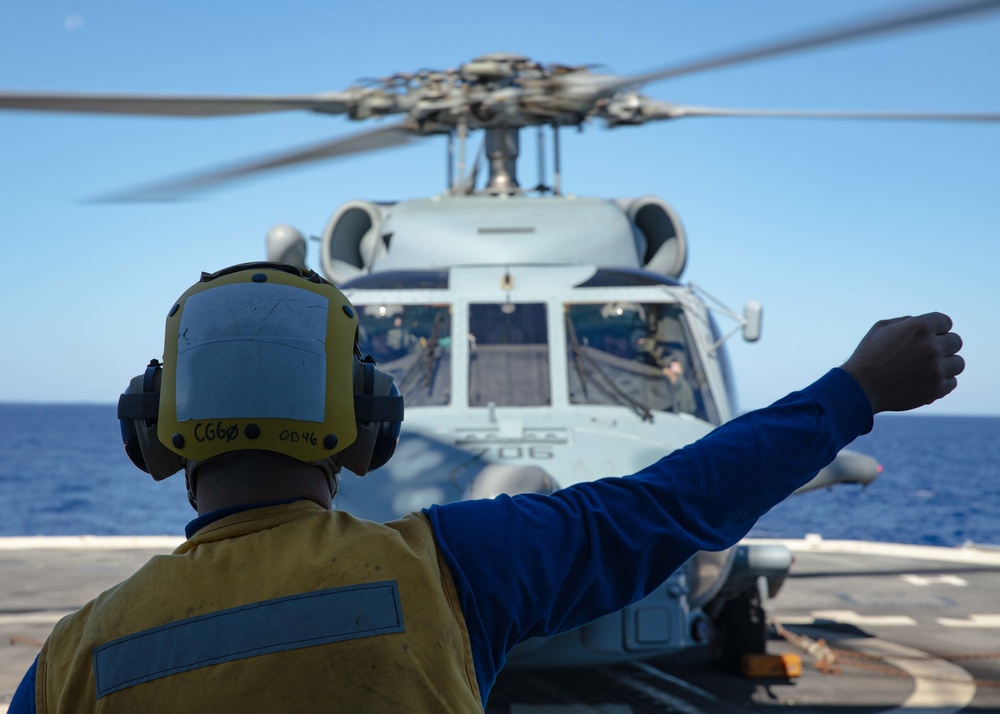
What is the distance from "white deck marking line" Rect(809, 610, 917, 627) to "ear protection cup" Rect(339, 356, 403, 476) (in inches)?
349

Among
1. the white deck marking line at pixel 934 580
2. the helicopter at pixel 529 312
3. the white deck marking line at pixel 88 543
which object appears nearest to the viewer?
the helicopter at pixel 529 312

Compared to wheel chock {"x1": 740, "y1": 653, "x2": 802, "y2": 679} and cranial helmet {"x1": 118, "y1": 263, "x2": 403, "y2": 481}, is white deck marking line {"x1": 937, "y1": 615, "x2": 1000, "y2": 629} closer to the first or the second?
wheel chock {"x1": 740, "y1": 653, "x2": 802, "y2": 679}

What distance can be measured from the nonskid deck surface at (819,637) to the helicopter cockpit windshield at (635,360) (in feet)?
6.65

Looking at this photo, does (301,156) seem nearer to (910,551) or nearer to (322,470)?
(322,470)

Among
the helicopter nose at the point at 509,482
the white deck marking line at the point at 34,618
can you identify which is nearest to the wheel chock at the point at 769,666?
the helicopter nose at the point at 509,482

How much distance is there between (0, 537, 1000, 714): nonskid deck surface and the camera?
6555mm

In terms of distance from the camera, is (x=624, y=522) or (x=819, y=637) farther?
(x=819, y=637)

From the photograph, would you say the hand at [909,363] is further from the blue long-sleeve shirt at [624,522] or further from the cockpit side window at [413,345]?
the cockpit side window at [413,345]

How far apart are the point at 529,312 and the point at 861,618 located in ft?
18.4

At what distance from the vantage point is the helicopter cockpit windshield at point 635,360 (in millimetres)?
5828

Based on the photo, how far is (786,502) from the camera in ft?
197

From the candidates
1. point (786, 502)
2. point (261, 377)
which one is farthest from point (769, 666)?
point (786, 502)

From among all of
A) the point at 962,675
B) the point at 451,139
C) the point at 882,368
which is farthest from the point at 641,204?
the point at 882,368

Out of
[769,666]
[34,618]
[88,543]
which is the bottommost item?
[88,543]
